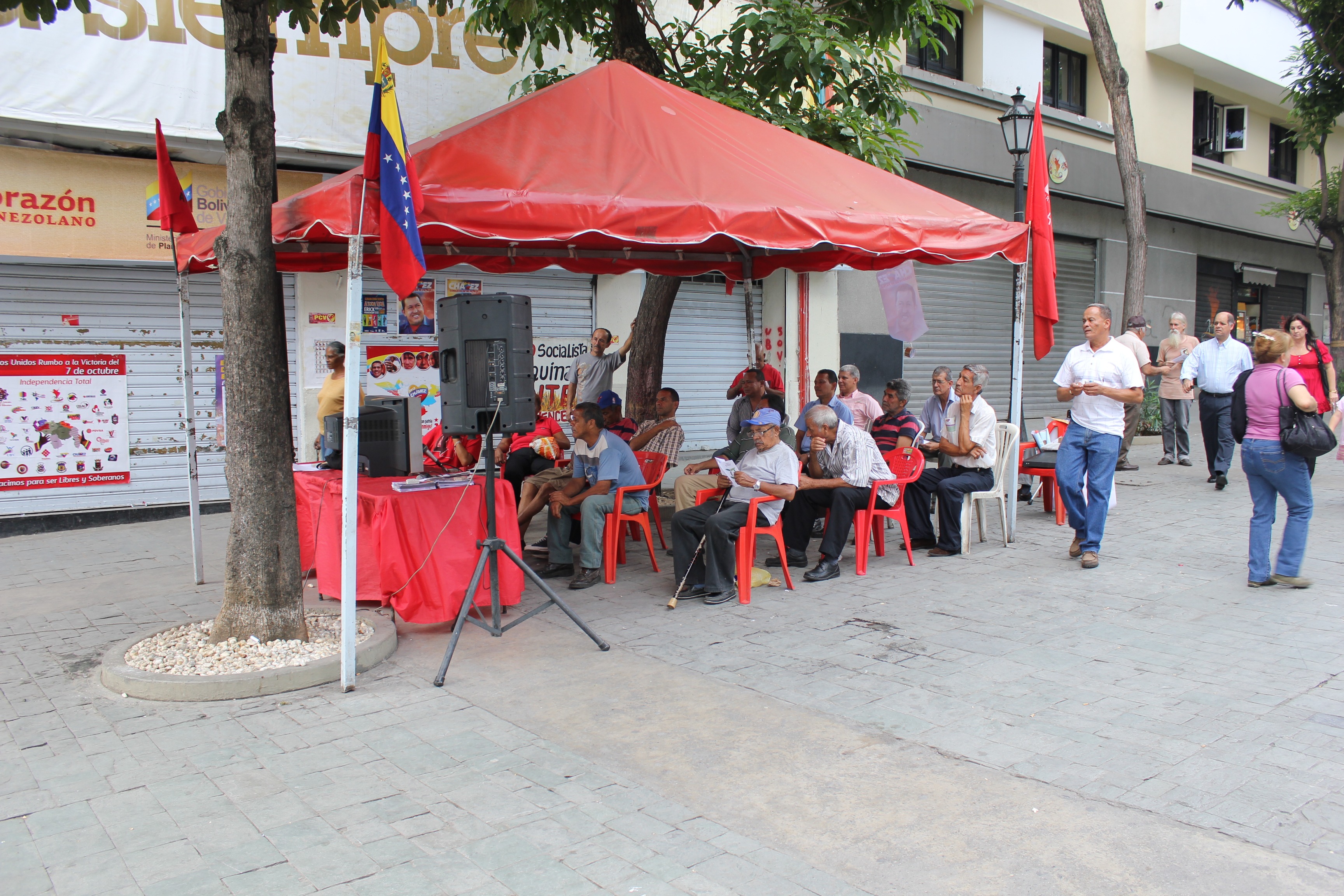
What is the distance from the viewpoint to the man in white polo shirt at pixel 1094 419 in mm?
6586

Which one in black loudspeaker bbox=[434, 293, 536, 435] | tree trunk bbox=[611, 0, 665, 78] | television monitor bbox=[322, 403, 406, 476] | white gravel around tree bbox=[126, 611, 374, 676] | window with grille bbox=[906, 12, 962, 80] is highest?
window with grille bbox=[906, 12, 962, 80]

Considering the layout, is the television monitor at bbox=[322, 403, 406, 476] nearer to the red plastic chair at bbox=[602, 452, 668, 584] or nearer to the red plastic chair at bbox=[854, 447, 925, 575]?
the red plastic chair at bbox=[602, 452, 668, 584]

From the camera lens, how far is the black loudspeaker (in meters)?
4.80

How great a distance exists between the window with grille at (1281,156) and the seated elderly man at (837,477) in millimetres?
21126

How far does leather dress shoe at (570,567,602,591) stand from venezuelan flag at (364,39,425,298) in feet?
8.77

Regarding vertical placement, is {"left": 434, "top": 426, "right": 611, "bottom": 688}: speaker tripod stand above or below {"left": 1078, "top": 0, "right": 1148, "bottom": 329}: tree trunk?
below

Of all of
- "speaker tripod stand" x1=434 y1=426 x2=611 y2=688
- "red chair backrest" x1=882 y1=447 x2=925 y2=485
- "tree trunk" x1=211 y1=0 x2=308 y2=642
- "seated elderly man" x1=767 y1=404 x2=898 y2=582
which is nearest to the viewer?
"tree trunk" x1=211 y1=0 x2=308 y2=642

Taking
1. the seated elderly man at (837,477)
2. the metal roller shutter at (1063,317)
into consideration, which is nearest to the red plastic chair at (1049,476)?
the seated elderly man at (837,477)

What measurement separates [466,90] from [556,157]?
561 cm

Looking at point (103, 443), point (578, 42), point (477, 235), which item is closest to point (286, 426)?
point (477, 235)

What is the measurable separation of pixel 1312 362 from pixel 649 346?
5942 millimetres

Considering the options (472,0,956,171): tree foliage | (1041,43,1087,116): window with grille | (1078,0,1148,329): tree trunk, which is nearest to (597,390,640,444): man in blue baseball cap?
(472,0,956,171): tree foliage

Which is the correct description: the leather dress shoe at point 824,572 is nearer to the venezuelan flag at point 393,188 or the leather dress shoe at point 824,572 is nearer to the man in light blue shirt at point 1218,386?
the venezuelan flag at point 393,188

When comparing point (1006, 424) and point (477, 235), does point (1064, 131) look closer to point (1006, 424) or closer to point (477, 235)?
point (1006, 424)
